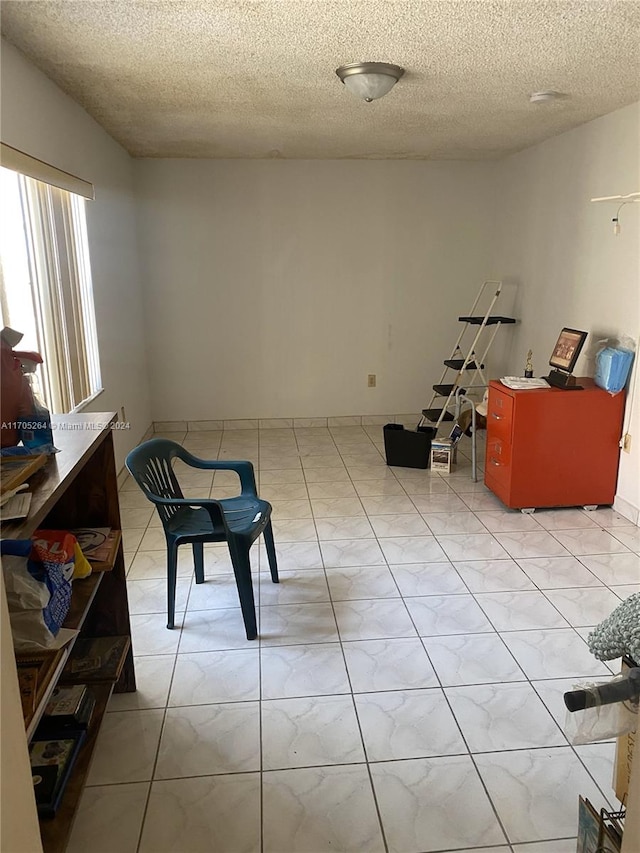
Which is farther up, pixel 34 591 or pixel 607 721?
pixel 34 591

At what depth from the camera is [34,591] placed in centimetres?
136

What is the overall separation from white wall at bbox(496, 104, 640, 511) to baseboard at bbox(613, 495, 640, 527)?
0.08 ft

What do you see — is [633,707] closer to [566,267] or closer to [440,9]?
[440,9]

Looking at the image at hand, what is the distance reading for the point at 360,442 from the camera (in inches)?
199

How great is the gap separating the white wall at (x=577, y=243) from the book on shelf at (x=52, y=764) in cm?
287

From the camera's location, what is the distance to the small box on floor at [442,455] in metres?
4.30

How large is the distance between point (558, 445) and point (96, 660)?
2.61m

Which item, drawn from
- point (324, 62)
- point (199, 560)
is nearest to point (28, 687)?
point (199, 560)

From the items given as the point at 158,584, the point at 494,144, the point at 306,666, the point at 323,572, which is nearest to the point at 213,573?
the point at 158,584

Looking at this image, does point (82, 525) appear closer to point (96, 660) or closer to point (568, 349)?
point (96, 660)

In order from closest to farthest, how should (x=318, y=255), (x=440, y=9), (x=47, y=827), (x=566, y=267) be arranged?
1. (x=47, y=827)
2. (x=440, y=9)
3. (x=566, y=267)
4. (x=318, y=255)

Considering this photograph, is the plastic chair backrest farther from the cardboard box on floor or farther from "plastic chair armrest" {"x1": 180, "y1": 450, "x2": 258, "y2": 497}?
the cardboard box on floor

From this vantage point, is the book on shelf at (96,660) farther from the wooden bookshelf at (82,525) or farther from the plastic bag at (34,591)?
the plastic bag at (34,591)

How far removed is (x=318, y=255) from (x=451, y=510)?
2532 millimetres
